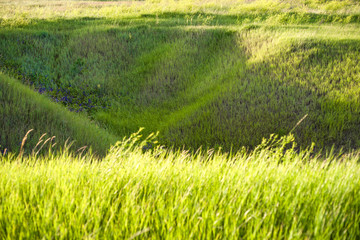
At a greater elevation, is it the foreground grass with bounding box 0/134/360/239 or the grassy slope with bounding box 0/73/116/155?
the foreground grass with bounding box 0/134/360/239

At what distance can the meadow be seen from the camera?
A: 1842mm

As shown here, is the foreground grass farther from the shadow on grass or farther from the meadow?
the shadow on grass

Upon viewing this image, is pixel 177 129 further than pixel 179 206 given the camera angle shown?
Yes

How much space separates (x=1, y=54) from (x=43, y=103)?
5898 millimetres

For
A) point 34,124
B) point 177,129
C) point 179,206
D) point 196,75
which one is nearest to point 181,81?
point 196,75

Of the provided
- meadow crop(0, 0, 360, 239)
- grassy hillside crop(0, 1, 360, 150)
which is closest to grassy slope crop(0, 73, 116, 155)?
meadow crop(0, 0, 360, 239)

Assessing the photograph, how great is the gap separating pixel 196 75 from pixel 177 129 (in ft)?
9.07

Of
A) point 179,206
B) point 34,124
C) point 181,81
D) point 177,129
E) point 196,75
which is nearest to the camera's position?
point 179,206

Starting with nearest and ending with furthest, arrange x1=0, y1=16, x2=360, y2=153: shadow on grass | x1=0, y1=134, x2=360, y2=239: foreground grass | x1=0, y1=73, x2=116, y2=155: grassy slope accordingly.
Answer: x1=0, y1=134, x2=360, y2=239: foreground grass → x1=0, y1=73, x2=116, y2=155: grassy slope → x1=0, y1=16, x2=360, y2=153: shadow on grass

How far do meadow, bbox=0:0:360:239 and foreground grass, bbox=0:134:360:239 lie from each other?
15mm

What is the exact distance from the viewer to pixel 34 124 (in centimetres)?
570

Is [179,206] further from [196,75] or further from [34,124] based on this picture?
[196,75]

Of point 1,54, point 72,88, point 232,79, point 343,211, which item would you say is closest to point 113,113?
point 72,88

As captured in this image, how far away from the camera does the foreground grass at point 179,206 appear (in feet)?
5.64
